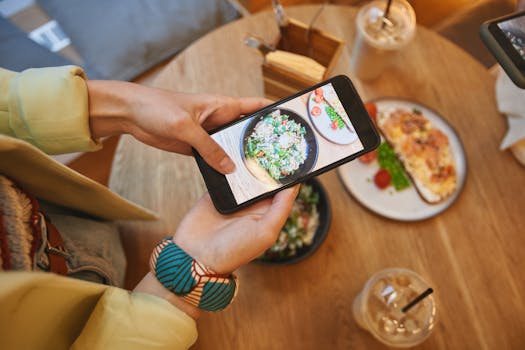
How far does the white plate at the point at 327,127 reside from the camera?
2.32ft

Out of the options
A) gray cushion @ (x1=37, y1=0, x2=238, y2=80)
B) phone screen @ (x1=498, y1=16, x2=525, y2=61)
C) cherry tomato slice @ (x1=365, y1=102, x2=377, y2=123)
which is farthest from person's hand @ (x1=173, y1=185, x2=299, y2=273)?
gray cushion @ (x1=37, y1=0, x2=238, y2=80)

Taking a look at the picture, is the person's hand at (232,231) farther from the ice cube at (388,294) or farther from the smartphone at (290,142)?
the ice cube at (388,294)

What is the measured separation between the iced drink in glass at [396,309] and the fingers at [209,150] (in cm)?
36

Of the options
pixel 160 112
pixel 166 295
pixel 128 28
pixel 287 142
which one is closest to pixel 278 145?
pixel 287 142

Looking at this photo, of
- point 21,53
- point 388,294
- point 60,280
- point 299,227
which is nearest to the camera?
point 60,280

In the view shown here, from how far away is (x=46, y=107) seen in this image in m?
0.63

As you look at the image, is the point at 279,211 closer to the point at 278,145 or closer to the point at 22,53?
the point at 278,145

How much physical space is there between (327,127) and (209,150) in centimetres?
23

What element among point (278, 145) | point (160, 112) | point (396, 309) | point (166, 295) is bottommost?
point (396, 309)

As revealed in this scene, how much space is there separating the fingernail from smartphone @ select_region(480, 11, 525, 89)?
50cm

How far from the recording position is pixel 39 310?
0.47m

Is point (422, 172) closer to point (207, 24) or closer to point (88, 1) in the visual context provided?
point (207, 24)

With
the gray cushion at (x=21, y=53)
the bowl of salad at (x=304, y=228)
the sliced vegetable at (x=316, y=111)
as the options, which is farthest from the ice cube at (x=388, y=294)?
the gray cushion at (x=21, y=53)

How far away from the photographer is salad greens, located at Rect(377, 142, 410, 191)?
88 cm
